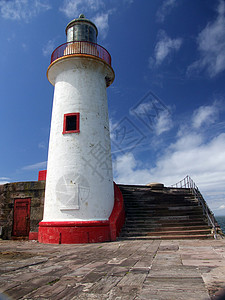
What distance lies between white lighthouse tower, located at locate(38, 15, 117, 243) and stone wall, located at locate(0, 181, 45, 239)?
1178mm

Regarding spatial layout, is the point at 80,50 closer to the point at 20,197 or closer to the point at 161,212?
the point at 20,197

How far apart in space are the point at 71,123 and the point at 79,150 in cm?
143

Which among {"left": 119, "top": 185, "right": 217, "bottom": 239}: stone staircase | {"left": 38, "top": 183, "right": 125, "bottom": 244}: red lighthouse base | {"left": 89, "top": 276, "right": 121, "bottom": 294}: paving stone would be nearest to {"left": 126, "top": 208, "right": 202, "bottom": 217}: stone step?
{"left": 119, "top": 185, "right": 217, "bottom": 239}: stone staircase

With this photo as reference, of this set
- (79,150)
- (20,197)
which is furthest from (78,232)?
(20,197)

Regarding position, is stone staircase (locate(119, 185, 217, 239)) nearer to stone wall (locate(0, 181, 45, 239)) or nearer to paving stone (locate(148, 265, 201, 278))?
stone wall (locate(0, 181, 45, 239))

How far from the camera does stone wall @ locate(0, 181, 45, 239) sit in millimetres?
10391

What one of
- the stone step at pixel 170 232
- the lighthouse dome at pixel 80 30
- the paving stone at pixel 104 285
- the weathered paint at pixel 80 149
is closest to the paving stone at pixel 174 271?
the paving stone at pixel 104 285

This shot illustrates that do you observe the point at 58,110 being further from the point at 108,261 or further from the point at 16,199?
the point at 108,261

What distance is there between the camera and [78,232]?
8.32 m

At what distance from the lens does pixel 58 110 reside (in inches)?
403

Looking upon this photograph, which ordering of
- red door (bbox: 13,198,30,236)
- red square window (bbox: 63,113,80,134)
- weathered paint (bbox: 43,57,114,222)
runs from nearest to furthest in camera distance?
weathered paint (bbox: 43,57,114,222), red square window (bbox: 63,113,80,134), red door (bbox: 13,198,30,236)

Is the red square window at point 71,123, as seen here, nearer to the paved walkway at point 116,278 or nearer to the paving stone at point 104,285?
the paved walkway at point 116,278

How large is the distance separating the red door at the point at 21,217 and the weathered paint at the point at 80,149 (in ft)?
5.44

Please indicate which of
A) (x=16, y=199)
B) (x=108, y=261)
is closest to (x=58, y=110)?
(x=16, y=199)
